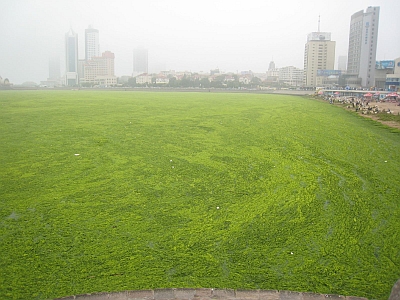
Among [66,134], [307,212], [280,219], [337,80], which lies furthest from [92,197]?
[337,80]

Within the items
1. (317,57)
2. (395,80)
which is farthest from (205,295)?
(317,57)

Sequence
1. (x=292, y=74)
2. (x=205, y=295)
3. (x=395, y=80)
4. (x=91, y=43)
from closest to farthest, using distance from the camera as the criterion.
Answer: (x=205, y=295), (x=395, y=80), (x=292, y=74), (x=91, y=43)

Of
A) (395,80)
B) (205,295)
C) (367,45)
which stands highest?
(367,45)

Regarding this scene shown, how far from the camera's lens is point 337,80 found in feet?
228

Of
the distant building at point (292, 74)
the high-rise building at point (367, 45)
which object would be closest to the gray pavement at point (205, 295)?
the high-rise building at point (367, 45)

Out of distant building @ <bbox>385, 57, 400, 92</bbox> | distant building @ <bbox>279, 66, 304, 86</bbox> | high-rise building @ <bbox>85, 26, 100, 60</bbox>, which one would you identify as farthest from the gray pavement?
high-rise building @ <bbox>85, 26, 100, 60</bbox>

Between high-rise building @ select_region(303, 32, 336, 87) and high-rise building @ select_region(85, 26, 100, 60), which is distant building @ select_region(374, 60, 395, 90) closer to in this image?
high-rise building @ select_region(303, 32, 336, 87)

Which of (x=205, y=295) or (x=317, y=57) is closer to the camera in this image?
(x=205, y=295)

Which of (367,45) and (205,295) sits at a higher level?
(367,45)

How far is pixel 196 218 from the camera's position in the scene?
14.3ft

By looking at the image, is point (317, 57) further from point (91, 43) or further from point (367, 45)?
point (91, 43)

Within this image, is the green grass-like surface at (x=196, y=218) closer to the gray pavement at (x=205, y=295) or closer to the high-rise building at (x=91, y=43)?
the gray pavement at (x=205, y=295)

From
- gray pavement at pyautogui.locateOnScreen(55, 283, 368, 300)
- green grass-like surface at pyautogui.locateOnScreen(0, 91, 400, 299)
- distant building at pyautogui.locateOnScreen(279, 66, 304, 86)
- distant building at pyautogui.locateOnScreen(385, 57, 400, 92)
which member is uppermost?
distant building at pyautogui.locateOnScreen(279, 66, 304, 86)

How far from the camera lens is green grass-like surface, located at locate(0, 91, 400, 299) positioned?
3.15 metres
